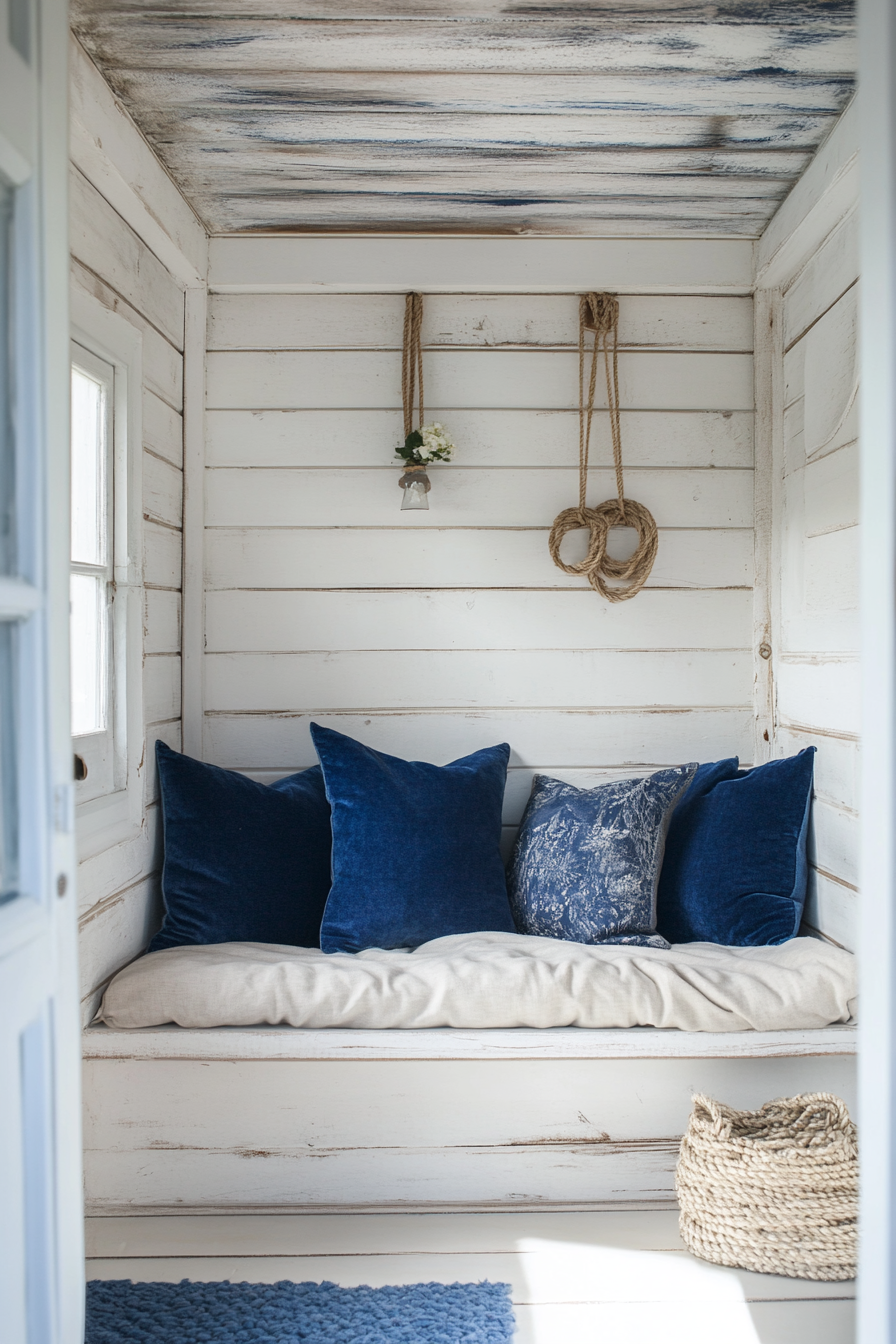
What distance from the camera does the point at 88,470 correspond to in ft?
6.76

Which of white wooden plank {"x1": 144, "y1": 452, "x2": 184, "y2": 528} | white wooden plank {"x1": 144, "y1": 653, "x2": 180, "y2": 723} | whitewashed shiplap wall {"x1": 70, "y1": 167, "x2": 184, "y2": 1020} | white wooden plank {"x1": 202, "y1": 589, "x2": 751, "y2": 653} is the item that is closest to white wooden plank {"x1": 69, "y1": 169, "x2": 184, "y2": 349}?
whitewashed shiplap wall {"x1": 70, "y1": 167, "x2": 184, "y2": 1020}

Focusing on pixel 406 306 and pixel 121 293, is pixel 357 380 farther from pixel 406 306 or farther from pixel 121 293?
pixel 121 293

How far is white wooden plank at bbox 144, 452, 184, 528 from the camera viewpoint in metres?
2.33

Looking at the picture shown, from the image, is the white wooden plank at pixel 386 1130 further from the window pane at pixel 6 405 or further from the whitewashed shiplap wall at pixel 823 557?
the window pane at pixel 6 405

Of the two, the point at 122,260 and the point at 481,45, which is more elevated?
the point at 481,45

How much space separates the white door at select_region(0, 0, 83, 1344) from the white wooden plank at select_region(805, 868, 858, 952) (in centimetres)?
166

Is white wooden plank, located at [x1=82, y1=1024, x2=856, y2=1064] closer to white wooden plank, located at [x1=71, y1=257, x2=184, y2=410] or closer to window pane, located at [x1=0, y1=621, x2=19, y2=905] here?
window pane, located at [x1=0, y1=621, x2=19, y2=905]

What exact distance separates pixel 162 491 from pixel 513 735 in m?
1.17

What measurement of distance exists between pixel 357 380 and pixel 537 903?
1.53 m

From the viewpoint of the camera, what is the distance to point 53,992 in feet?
3.66

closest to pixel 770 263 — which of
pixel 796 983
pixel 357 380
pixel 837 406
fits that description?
pixel 837 406

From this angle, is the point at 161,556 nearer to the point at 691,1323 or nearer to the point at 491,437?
the point at 491,437

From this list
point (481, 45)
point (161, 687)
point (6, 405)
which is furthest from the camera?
point (161, 687)

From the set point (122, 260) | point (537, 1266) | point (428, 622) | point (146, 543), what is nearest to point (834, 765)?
point (428, 622)
